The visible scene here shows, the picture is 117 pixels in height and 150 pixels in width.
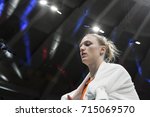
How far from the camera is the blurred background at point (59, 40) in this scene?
1828 mm

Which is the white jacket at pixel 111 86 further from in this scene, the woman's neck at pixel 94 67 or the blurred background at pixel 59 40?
the blurred background at pixel 59 40

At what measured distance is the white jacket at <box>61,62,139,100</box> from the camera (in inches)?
34.1

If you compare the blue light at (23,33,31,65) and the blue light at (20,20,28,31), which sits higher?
the blue light at (20,20,28,31)

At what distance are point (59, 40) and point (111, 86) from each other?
3.54 ft

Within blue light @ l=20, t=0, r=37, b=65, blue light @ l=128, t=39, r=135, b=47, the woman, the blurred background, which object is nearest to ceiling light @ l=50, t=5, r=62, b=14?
the blurred background

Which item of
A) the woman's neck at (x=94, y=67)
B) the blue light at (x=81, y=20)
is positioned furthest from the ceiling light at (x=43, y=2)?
the woman's neck at (x=94, y=67)

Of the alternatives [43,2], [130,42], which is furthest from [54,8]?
[130,42]

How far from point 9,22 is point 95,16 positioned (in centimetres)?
69

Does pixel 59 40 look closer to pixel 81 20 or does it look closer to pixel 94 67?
pixel 81 20

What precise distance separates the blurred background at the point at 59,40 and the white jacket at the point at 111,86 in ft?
2.85

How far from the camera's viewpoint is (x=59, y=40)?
191 centimetres

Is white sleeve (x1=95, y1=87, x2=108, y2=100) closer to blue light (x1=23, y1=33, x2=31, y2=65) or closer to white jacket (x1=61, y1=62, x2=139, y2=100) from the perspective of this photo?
white jacket (x1=61, y1=62, x2=139, y2=100)

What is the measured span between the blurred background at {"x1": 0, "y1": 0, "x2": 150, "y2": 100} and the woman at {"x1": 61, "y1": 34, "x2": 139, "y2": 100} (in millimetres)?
725

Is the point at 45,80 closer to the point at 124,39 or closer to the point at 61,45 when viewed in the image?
the point at 61,45
